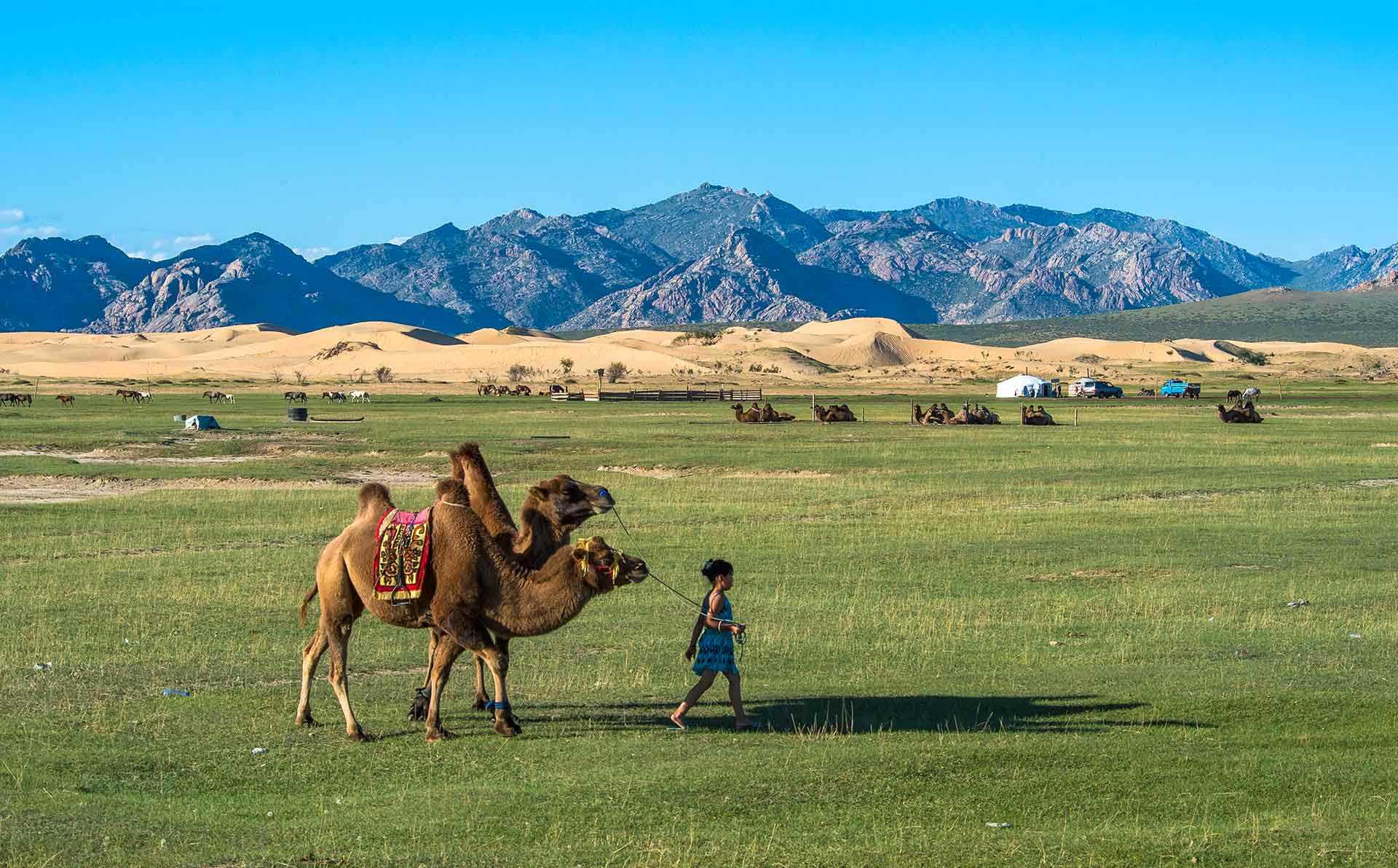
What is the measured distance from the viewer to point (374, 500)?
14305 millimetres

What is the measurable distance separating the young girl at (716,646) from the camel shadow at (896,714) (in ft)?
1.26

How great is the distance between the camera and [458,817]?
10.8 metres

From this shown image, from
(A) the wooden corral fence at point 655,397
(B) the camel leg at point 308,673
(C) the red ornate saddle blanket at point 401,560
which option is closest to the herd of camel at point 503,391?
(A) the wooden corral fence at point 655,397

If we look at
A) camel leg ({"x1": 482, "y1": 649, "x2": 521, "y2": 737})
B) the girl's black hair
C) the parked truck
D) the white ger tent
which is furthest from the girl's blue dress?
the white ger tent

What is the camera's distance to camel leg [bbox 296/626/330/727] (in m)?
13.9

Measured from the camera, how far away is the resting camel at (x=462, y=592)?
1268cm

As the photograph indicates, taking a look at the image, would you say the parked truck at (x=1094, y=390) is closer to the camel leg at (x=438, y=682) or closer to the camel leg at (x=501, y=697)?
the camel leg at (x=501, y=697)

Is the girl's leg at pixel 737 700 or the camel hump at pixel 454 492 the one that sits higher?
the camel hump at pixel 454 492

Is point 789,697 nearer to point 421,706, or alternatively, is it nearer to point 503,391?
point 421,706

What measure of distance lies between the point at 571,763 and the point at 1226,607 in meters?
12.1

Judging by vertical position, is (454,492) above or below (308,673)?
above

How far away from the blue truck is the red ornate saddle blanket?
3673 inches

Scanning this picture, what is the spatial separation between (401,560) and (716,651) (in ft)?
9.07

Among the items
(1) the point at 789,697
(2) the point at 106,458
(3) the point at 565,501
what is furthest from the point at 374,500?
(2) the point at 106,458
